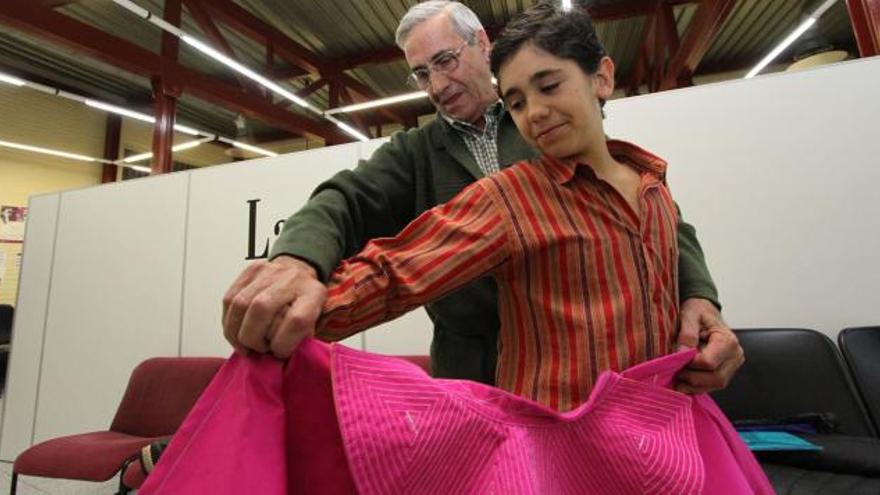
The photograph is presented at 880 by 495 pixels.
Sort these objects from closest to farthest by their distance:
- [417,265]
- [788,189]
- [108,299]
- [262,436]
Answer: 1. [262,436]
2. [417,265]
3. [788,189]
4. [108,299]

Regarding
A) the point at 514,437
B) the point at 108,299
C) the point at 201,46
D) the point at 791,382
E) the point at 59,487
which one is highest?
the point at 201,46

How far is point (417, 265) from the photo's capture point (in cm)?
55

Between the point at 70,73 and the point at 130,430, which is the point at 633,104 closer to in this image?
the point at 130,430

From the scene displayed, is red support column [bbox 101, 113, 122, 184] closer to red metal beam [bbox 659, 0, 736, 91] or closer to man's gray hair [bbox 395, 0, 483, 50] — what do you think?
red metal beam [bbox 659, 0, 736, 91]

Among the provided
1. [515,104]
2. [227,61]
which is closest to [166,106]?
[227,61]

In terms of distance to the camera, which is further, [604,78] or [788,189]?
[788,189]

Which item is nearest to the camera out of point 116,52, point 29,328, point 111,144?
point 29,328

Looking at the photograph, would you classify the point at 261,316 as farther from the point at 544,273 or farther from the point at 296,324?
the point at 544,273

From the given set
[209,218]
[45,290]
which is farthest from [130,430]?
[45,290]

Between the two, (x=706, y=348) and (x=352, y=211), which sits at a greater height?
(x=352, y=211)

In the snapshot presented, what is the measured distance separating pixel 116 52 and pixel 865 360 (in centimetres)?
558

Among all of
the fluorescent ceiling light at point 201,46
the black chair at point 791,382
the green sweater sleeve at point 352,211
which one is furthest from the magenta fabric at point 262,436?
the fluorescent ceiling light at point 201,46

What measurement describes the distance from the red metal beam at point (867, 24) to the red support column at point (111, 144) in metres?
9.28

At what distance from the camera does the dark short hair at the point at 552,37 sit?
679mm
